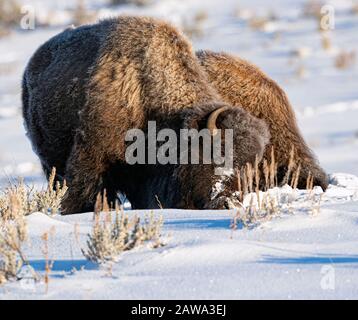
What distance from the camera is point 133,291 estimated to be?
3.97 metres

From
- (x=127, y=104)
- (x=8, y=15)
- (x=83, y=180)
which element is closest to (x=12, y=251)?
(x=83, y=180)

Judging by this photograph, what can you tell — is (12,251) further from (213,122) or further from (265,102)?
(265,102)

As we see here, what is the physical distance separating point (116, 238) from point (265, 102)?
365 centimetres

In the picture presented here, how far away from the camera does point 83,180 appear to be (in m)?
7.16

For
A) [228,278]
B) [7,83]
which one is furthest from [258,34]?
[228,278]

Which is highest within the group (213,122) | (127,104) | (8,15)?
(8,15)

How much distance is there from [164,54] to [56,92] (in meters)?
1.16

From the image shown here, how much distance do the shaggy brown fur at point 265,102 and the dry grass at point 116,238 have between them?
291 centimetres

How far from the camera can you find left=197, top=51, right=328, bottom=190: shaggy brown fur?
7.53 m

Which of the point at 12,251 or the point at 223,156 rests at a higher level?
the point at 223,156

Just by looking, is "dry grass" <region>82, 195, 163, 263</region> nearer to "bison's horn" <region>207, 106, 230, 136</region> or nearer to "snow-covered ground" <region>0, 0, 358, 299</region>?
"snow-covered ground" <region>0, 0, 358, 299</region>

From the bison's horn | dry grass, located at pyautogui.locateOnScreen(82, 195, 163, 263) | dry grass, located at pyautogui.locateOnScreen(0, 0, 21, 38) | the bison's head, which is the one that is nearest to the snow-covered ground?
dry grass, located at pyautogui.locateOnScreen(82, 195, 163, 263)

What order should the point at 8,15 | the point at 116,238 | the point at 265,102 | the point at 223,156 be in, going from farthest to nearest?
the point at 8,15, the point at 265,102, the point at 223,156, the point at 116,238
